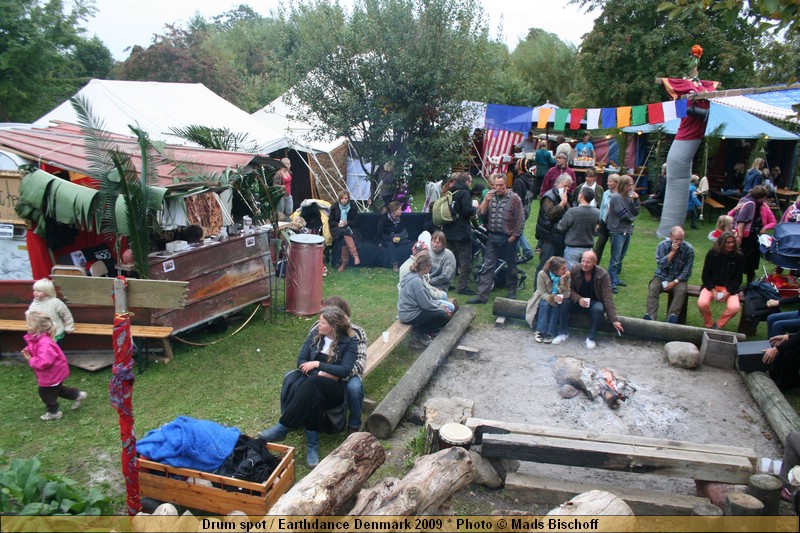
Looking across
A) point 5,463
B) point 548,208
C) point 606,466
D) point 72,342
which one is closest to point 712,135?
point 548,208

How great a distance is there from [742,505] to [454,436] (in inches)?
81.1

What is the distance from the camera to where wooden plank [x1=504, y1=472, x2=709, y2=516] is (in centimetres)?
441

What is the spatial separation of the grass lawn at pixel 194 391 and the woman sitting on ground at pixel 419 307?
0.33m

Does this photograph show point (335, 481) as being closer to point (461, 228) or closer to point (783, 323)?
point (783, 323)

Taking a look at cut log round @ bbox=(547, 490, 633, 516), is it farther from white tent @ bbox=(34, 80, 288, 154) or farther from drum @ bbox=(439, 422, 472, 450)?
white tent @ bbox=(34, 80, 288, 154)

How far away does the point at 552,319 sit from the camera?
7730 mm

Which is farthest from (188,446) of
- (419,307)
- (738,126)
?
(738,126)

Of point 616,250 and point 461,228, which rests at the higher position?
point 461,228

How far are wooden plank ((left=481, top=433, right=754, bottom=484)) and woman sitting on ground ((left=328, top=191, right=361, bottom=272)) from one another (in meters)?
6.50

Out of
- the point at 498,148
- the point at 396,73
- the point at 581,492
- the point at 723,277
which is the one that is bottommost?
the point at 581,492

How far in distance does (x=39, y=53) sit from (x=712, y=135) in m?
18.7

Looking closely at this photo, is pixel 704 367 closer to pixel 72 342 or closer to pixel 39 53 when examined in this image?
pixel 72 342

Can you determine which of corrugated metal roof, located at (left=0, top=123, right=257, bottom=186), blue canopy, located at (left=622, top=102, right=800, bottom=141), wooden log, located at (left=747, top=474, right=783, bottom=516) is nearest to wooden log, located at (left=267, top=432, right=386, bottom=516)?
wooden log, located at (left=747, top=474, right=783, bottom=516)

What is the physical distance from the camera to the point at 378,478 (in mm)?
4852
